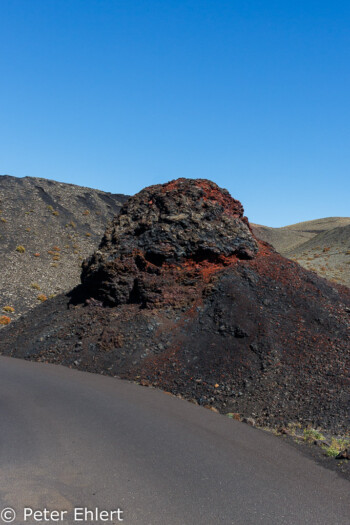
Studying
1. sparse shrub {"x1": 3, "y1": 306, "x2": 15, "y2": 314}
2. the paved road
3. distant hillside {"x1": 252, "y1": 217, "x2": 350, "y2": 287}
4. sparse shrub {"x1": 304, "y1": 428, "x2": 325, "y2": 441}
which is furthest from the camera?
distant hillside {"x1": 252, "y1": 217, "x2": 350, "y2": 287}

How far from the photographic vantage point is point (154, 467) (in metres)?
5.64

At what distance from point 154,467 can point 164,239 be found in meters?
10.3

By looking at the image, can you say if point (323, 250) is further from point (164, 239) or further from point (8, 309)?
point (164, 239)

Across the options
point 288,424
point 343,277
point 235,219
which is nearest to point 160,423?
point 288,424

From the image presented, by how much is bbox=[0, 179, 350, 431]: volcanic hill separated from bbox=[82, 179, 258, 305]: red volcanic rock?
0.04m

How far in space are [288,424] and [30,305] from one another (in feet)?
58.3

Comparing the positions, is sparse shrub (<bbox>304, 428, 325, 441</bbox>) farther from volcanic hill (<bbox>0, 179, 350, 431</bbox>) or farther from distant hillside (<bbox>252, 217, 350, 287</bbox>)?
distant hillside (<bbox>252, 217, 350, 287</bbox>)

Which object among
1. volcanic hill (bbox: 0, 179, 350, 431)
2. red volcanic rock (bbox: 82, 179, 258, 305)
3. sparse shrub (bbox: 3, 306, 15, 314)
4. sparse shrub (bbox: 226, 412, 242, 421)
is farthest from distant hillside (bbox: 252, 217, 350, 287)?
sparse shrub (bbox: 226, 412, 242, 421)

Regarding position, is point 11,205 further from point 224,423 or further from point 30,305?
Answer: point 224,423

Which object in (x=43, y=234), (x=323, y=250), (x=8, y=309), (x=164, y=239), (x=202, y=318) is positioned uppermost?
(x=323, y=250)

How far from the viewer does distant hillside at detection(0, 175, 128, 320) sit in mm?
24953

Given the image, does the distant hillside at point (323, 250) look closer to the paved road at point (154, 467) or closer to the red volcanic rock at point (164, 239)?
the red volcanic rock at point (164, 239)

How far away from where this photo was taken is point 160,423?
25.0 feet

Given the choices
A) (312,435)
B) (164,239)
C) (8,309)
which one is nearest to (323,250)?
(8,309)
